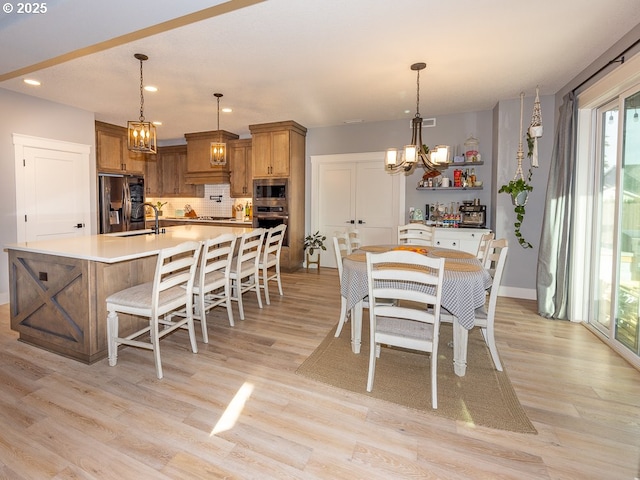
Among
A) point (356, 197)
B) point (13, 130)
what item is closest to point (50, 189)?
point (13, 130)

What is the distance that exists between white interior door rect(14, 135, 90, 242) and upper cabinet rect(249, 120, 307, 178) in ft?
8.68

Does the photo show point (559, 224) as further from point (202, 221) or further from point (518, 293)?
point (202, 221)

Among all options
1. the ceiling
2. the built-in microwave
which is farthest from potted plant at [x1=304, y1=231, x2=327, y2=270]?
the ceiling

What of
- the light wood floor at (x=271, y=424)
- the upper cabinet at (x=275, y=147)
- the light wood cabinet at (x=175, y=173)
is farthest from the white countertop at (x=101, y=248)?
the light wood cabinet at (x=175, y=173)

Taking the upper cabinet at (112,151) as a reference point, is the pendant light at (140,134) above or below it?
below

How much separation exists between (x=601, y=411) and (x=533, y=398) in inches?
14.5

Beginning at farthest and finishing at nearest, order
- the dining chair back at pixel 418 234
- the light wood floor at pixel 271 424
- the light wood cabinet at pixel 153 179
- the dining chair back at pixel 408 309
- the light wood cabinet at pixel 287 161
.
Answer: the light wood cabinet at pixel 153 179 < the light wood cabinet at pixel 287 161 < the dining chair back at pixel 418 234 < the dining chair back at pixel 408 309 < the light wood floor at pixel 271 424

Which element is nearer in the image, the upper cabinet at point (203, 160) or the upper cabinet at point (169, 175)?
the upper cabinet at point (203, 160)

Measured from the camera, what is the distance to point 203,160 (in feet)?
22.5

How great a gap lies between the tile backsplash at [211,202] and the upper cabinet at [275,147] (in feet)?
4.33

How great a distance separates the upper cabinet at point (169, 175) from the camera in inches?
289

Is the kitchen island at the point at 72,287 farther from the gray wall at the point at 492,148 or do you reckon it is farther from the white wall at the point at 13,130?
the gray wall at the point at 492,148

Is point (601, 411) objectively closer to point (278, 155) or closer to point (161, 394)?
point (161, 394)

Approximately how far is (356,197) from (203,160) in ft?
10.7
